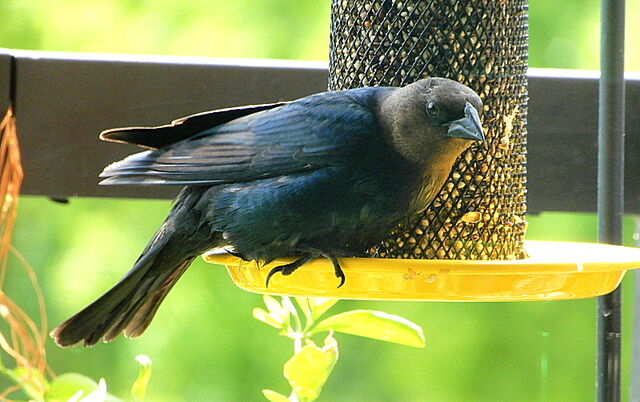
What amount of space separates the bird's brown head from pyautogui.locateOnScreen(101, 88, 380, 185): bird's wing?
2.0 inches

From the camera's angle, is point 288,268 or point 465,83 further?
point 465,83

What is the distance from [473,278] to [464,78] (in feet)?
1.53

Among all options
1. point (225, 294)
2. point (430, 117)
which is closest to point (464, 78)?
point (430, 117)

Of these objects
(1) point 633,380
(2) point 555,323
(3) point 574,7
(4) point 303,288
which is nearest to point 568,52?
(3) point 574,7

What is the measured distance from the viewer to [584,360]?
310 cm

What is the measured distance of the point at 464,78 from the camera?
1.69 metres

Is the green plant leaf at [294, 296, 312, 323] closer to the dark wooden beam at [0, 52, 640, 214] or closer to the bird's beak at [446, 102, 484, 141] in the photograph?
the bird's beak at [446, 102, 484, 141]

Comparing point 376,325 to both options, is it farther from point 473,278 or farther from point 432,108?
point 432,108

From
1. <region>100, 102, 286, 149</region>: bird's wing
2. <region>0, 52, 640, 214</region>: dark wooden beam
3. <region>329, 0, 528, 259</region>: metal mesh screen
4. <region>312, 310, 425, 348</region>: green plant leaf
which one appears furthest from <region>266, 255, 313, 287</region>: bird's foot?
<region>0, 52, 640, 214</region>: dark wooden beam

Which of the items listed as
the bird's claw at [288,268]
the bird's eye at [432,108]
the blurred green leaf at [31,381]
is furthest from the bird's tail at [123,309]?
the bird's eye at [432,108]

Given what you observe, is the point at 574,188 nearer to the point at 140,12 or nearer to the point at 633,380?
the point at 633,380

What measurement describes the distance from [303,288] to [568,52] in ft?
6.59

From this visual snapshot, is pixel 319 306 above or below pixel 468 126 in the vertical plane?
below

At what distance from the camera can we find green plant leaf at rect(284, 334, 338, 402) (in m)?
1.48
